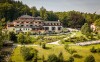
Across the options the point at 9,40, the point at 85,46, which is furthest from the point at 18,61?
the point at 85,46

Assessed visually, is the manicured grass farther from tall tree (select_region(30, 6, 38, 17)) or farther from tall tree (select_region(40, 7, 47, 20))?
tall tree (select_region(30, 6, 38, 17))

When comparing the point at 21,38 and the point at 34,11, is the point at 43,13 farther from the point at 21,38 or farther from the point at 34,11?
the point at 21,38

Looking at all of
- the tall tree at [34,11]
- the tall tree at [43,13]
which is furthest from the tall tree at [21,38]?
the tall tree at [34,11]

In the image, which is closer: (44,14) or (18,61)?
(18,61)

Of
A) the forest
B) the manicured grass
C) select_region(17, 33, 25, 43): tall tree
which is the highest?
the forest

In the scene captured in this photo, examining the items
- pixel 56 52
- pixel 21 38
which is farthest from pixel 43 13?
pixel 56 52

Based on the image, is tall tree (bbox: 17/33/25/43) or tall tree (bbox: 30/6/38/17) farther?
tall tree (bbox: 30/6/38/17)

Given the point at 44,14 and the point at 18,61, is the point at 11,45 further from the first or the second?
the point at 44,14

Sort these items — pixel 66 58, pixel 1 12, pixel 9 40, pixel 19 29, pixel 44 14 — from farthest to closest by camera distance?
pixel 44 14
pixel 1 12
pixel 19 29
pixel 9 40
pixel 66 58

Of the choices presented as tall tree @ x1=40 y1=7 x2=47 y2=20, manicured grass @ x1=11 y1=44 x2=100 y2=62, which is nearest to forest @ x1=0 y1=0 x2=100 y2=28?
tall tree @ x1=40 y1=7 x2=47 y2=20

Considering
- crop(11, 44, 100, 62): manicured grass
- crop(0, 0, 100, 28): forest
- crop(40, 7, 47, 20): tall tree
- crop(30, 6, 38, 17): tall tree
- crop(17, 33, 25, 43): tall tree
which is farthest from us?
crop(30, 6, 38, 17): tall tree

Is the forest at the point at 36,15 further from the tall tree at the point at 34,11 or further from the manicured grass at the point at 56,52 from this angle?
the manicured grass at the point at 56,52
